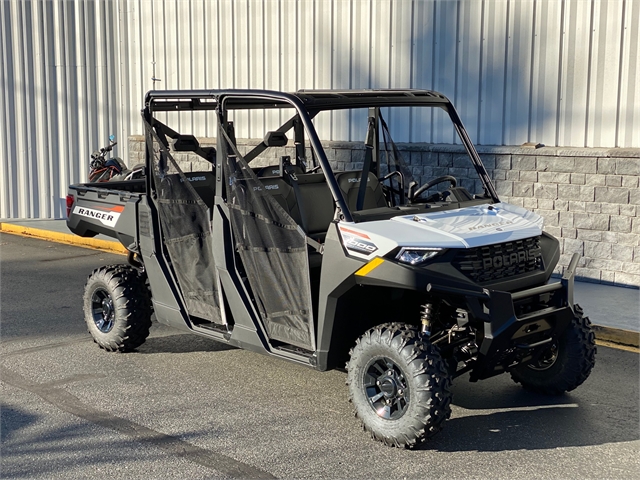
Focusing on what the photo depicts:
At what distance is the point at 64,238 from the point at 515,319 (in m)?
9.39

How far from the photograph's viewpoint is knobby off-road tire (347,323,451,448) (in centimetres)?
492

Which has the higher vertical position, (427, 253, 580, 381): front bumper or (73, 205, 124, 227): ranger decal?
(73, 205, 124, 227): ranger decal

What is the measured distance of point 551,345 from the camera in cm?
559

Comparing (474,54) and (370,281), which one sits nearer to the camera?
(370,281)

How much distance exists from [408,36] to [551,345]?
6.34 metres

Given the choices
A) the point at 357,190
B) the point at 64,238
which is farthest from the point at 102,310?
the point at 64,238

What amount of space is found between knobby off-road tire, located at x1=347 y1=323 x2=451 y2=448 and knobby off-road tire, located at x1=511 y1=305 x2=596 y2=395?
100 centimetres

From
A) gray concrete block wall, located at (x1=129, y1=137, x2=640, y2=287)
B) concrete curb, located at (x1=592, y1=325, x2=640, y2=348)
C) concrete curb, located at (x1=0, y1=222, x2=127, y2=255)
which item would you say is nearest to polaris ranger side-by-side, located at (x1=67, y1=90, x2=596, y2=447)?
concrete curb, located at (x1=592, y1=325, x2=640, y2=348)

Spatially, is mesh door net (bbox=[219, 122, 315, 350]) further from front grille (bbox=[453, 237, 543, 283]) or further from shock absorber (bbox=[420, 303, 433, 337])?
front grille (bbox=[453, 237, 543, 283])

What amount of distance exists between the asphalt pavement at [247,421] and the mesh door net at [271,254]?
0.59m

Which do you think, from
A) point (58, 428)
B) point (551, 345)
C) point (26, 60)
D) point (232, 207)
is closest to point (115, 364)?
point (58, 428)

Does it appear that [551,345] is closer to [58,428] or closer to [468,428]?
[468,428]

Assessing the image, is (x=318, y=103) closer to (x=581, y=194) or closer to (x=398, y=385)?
(x=398, y=385)

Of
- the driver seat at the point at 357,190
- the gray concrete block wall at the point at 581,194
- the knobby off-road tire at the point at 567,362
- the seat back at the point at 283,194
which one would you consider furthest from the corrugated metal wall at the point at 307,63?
the seat back at the point at 283,194
